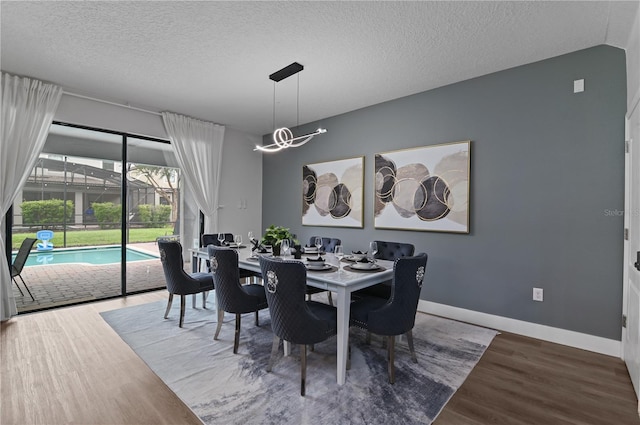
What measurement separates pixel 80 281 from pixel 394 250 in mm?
4700

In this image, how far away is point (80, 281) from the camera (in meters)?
4.57

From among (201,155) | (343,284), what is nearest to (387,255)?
(343,284)

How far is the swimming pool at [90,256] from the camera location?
4.07 m

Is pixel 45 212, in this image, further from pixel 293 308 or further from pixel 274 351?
pixel 293 308

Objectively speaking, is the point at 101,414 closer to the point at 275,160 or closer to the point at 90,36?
the point at 90,36

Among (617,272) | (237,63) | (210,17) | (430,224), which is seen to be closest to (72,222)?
(237,63)

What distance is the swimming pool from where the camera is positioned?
407 cm

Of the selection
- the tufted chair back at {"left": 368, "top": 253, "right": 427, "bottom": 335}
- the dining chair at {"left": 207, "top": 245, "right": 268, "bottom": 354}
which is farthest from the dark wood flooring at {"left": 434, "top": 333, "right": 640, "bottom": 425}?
the dining chair at {"left": 207, "top": 245, "right": 268, "bottom": 354}

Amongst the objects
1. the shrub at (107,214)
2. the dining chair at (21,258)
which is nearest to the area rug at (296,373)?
the dining chair at (21,258)

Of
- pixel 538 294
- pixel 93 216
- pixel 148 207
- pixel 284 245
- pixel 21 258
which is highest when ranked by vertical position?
pixel 148 207

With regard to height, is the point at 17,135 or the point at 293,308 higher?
the point at 17,135

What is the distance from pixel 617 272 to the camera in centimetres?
264

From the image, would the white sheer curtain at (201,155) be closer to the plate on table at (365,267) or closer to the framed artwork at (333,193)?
the framed artwork at (333,193)

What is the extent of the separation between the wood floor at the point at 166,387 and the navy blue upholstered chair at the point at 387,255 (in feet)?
3.12
